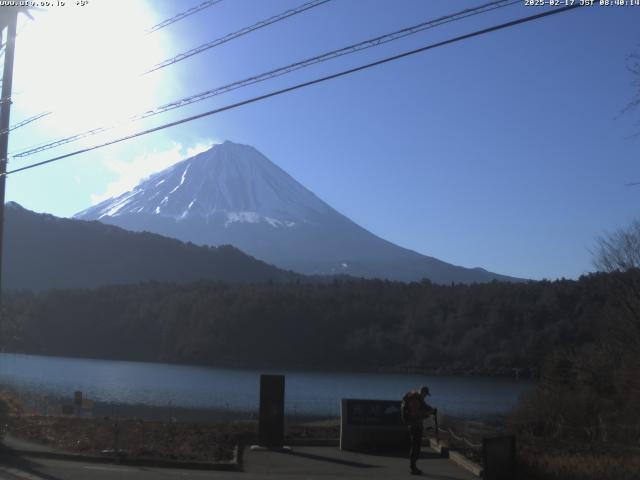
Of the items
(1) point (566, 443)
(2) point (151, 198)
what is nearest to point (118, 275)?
(2) point (151, 198)

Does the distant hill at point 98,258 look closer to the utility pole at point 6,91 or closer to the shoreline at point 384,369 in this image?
the shoreline at point 384,369

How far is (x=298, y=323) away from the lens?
93.1 m

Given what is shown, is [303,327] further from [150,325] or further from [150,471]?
[150,471]

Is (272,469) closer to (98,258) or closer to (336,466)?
(336,466)

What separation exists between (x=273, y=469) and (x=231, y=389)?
38.3 meters

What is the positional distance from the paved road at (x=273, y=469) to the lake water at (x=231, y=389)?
19.0m

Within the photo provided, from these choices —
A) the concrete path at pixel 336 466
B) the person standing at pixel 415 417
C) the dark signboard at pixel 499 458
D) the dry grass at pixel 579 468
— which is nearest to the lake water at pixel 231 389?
the concrete path at pixel 336 466

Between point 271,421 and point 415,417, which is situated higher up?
point 415,417

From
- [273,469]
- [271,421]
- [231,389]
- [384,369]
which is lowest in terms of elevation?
[273,469]

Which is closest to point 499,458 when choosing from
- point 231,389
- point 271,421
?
point 271,421

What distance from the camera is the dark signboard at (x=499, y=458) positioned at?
11.5m

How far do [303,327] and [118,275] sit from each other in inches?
1970

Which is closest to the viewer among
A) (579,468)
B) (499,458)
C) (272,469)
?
(579,468)

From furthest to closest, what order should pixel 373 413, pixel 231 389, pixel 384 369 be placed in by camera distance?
pixel 384 369, pixel 231 389, pixel 373 413
